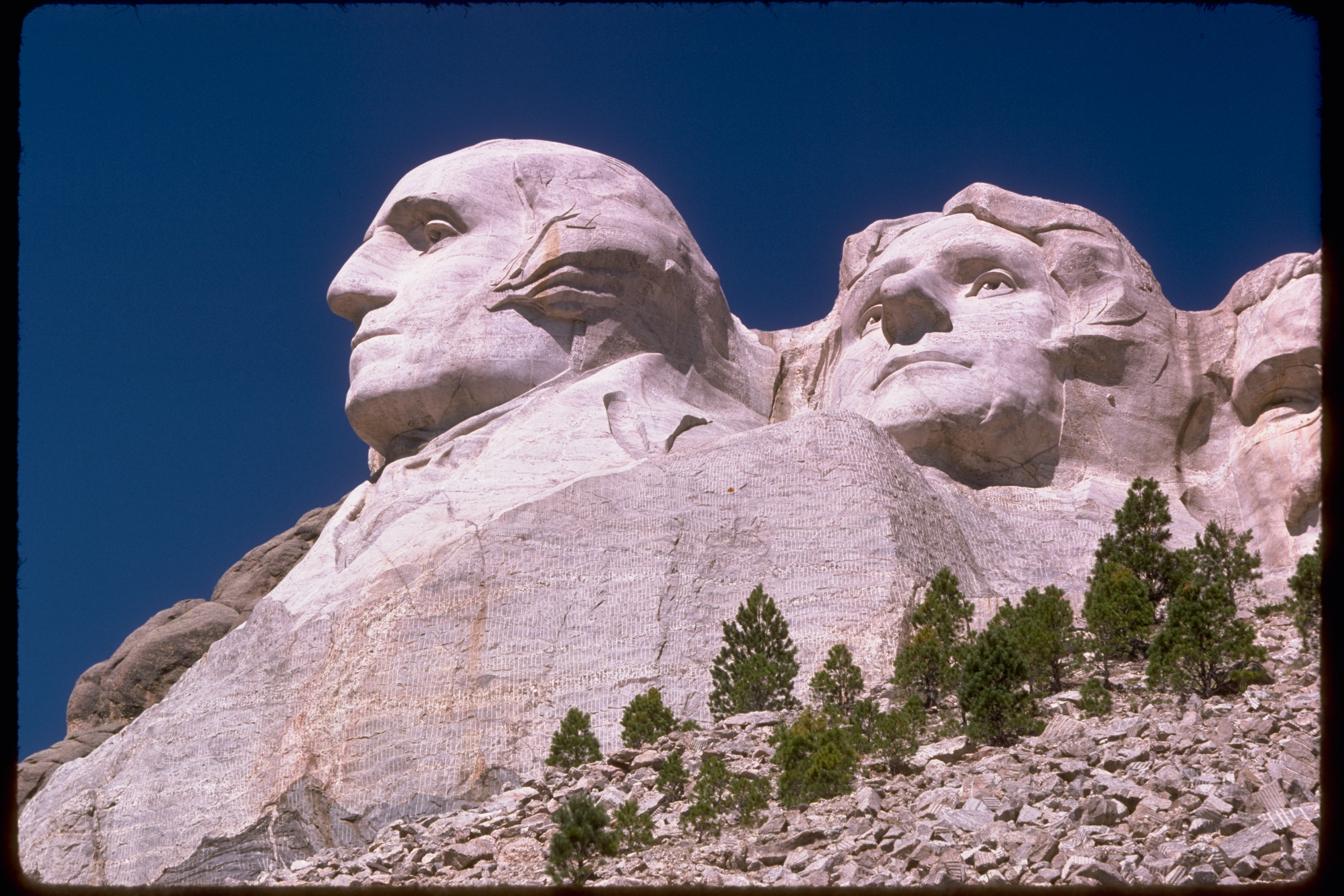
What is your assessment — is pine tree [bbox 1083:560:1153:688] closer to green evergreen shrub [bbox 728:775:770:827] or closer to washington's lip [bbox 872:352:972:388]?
green evergreen shrub [bbox 728:775:770:827]

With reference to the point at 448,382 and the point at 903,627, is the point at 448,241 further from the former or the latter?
the point at 903,627

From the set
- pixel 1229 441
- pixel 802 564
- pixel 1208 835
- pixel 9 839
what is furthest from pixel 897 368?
pixel 9 839

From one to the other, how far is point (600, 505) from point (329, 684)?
7.71 feet

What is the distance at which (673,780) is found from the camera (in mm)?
9922

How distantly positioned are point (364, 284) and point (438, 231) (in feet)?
2.98

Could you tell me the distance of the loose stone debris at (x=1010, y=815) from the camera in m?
7.74

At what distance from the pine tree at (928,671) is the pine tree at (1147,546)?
4.64ft

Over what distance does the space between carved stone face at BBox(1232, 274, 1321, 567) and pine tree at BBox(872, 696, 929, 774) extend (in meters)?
6.81

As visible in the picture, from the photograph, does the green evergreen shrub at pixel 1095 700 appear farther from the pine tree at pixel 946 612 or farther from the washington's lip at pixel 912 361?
the washington's lip at pixel 912 361

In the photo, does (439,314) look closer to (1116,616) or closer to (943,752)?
(1116,616)

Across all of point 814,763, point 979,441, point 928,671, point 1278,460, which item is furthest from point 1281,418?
point 814,763

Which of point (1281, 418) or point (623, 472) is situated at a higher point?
point (1281, 418)

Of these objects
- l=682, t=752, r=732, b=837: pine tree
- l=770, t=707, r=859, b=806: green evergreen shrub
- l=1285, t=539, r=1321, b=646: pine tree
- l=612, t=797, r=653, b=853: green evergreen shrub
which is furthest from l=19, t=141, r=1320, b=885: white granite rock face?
l=1285, t=539, r=1321, b=646: pine tree

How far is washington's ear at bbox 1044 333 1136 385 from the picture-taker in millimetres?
17219
